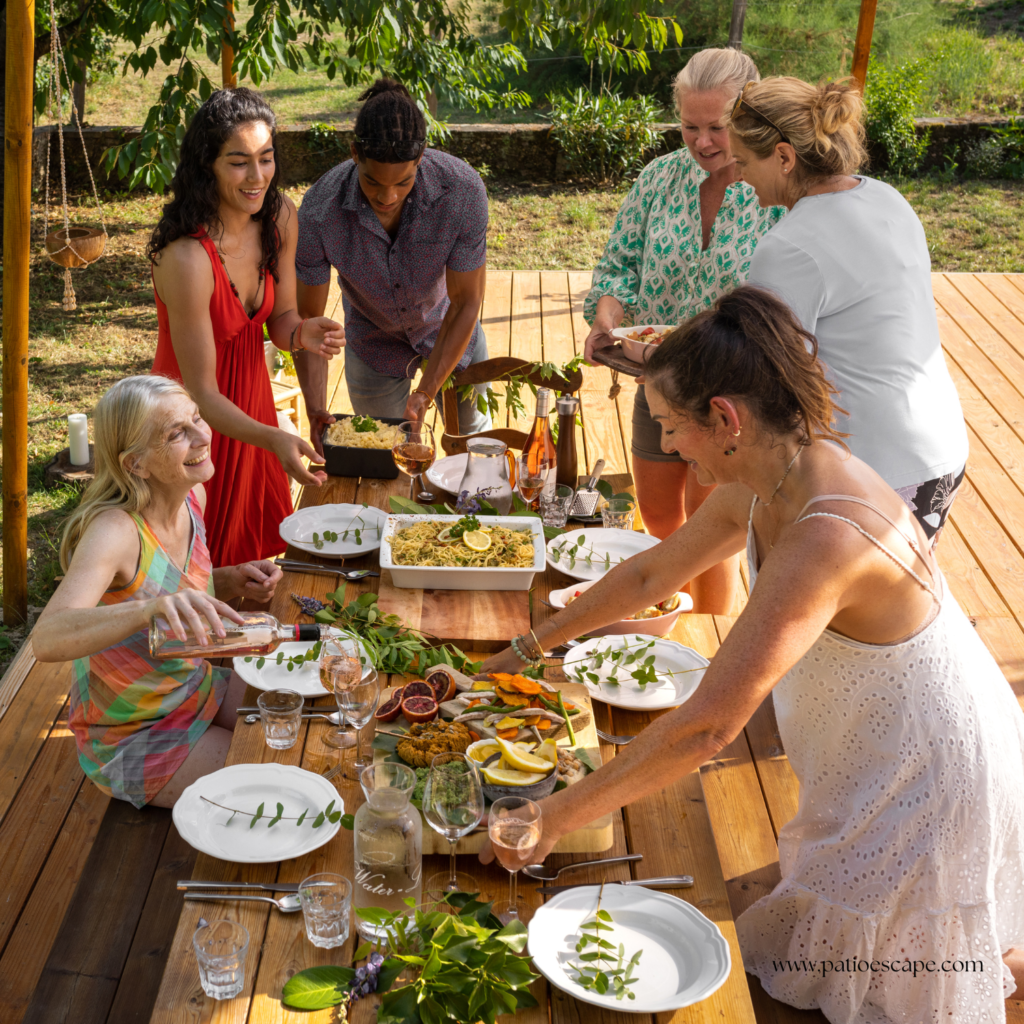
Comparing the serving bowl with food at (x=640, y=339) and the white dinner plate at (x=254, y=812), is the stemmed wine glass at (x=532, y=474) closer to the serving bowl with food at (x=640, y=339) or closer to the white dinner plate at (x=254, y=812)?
the serving bowl with food at (x=640, y=339)

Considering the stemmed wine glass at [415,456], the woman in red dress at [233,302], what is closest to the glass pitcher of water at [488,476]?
the stemmed wine glass at [415,456]

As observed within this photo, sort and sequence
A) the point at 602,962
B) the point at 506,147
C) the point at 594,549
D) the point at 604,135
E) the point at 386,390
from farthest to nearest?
the point at 506,147 → the point at 604,135 → the point at 386,390 → the point at 594,549 → the point at 602,962

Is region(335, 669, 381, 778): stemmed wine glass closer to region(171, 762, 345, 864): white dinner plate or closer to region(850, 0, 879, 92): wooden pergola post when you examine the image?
region(171, 762, 345, 864): white dinner plate

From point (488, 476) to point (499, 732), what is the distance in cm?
109

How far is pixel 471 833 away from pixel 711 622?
1.04 m

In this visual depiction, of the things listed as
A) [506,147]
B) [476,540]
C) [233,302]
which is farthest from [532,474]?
[506,147]

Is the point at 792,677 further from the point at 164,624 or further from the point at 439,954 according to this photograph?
the point at 164,624

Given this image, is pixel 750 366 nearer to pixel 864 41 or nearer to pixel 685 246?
pixel 685 246

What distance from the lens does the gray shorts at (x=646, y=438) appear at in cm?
350

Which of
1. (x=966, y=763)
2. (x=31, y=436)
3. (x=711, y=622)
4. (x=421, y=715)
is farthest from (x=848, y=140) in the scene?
(x=31, y=436)

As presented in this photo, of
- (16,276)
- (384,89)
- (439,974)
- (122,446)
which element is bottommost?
(439,974)

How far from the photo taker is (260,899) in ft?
5.32

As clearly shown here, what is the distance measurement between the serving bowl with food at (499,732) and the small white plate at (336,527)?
25.2 inches

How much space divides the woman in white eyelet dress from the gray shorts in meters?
1.50
